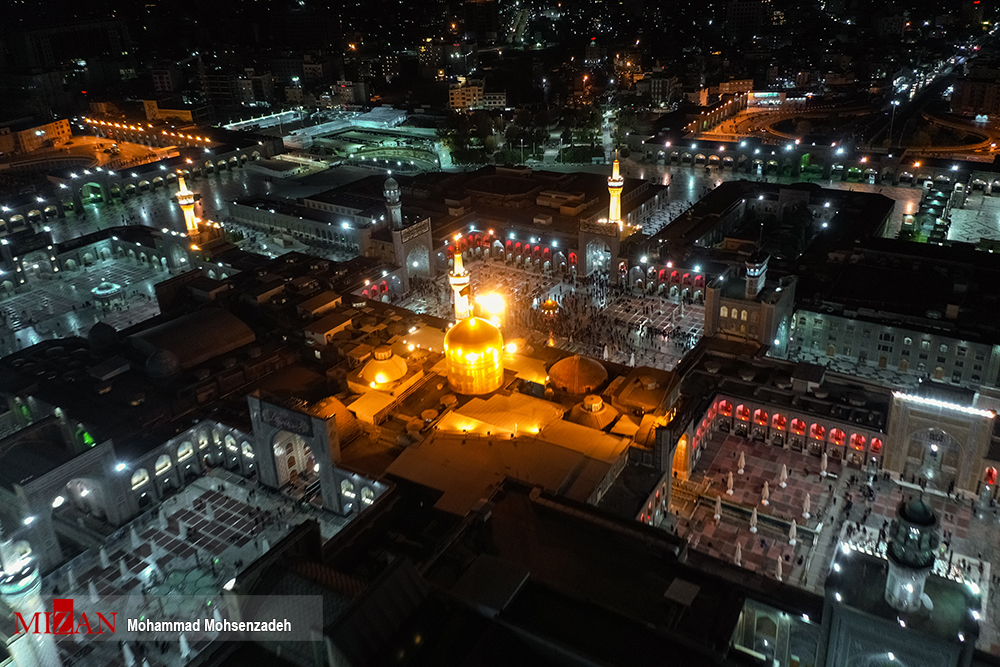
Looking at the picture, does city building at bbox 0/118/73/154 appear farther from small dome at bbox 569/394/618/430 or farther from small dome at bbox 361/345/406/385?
small dome at bbox 569/394/618/430

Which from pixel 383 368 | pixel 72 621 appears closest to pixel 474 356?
pixel 383 368

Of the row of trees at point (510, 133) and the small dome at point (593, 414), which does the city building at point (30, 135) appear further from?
the small dome at point (593, 414)


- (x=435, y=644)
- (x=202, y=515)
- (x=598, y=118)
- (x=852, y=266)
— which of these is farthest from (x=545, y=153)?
(x=435, y=644)

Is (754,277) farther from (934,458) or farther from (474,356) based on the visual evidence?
(474,356)

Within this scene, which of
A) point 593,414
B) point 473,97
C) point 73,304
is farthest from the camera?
point 473,97

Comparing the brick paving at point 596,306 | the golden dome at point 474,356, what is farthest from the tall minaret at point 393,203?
the golden dome at point 474,356

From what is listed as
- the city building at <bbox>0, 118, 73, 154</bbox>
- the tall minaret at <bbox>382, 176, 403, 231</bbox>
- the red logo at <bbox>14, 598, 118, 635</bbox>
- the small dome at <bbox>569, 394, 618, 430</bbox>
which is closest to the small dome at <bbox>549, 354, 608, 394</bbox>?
the small dome at <bbox>569, 394, 618, 430</bbox>

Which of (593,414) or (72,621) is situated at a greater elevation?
(593,414)
